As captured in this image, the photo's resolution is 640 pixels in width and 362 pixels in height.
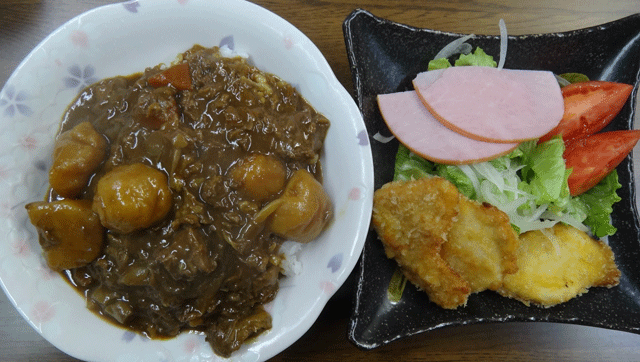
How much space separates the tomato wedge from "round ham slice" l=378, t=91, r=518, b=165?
1.29 m

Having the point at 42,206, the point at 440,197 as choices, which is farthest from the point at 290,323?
the point at 42,206

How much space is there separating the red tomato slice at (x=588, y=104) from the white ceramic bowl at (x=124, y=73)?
163cm

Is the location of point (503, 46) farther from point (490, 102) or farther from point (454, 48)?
point (490, 102)

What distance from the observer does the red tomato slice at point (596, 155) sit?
110 inches

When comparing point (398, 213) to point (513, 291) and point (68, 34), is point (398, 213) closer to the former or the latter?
point (513, 291)

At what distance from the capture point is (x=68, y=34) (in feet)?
7.08

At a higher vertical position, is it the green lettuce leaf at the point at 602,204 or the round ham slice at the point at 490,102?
the round ham slice at the point at 490,102

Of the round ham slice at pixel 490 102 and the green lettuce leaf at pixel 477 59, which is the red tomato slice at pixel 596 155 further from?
the green lettuce leaf at pixel 477 59

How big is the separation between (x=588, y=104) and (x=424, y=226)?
157 centimetres

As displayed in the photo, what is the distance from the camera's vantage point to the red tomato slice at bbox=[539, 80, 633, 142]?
2836 mm

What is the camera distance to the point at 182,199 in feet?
6.67

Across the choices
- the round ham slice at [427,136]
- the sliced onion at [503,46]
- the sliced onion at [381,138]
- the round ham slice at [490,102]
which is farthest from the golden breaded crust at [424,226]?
the sliced onion at [503,46]

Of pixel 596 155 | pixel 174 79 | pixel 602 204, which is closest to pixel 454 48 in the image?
pixel 596 155

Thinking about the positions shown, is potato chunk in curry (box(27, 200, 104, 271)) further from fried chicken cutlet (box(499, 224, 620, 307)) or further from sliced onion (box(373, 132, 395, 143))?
fried chicken cutlet (box(499, 224, 620, 307))
